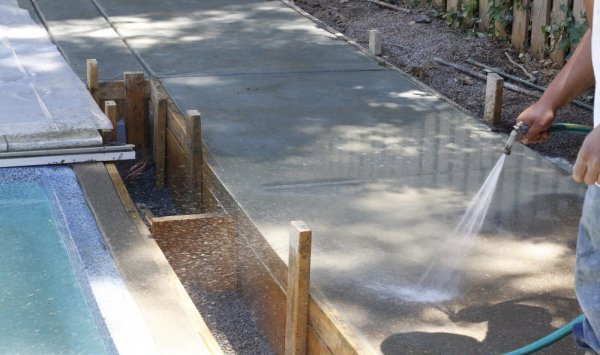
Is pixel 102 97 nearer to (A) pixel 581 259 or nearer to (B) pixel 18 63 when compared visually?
(B) pixel 18 63

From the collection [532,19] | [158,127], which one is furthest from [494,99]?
[158,127]

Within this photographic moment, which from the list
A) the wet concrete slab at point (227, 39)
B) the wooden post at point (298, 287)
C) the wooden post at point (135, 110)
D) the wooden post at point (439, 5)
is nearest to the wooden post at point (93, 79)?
the wooden post at point (135, 110)

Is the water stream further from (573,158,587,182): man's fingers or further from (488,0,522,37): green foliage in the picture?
(488,0,522,37): green foliage

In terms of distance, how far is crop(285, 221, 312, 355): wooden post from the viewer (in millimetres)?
4086

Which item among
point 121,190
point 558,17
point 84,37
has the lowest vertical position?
point 121,190

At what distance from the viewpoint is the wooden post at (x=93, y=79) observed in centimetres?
671

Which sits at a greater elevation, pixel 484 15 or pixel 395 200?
pixel 484 15

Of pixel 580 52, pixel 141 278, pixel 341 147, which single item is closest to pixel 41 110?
pixel 341 147

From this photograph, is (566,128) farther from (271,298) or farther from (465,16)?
(465,16)

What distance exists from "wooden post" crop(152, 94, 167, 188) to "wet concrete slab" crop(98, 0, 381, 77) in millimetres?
876

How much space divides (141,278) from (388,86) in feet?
12.0

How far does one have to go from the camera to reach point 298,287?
13.6ft

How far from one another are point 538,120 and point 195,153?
9.69ft

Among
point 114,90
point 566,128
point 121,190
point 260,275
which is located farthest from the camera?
point 114,90
